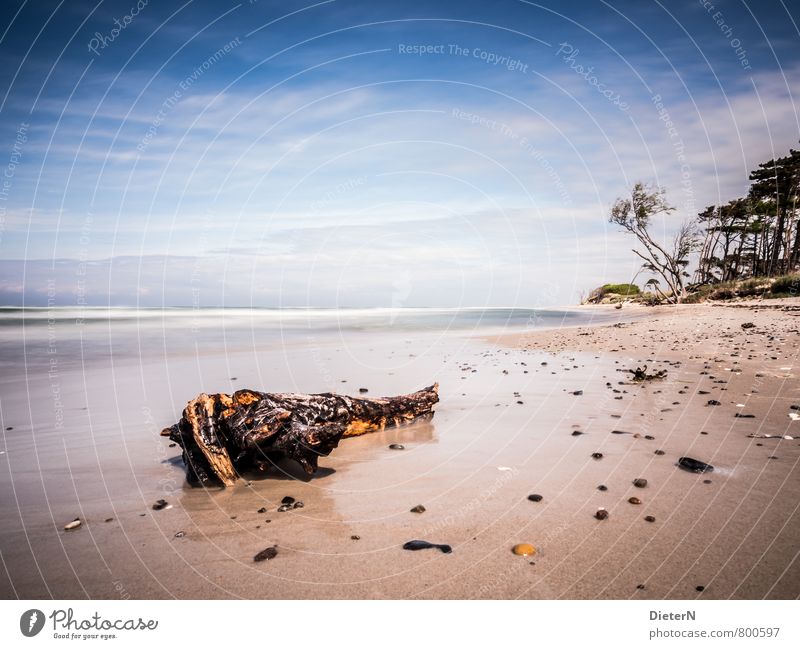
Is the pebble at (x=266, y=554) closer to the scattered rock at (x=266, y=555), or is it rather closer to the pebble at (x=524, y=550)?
the scattered rock at (x=266, y=555)

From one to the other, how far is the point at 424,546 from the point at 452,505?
3.10 ft

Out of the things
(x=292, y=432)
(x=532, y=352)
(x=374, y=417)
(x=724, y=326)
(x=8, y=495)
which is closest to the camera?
(x=8, y=495)

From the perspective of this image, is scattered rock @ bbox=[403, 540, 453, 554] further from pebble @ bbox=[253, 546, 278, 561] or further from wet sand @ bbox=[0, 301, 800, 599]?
pebble @ bbox=[253, 546, 278, 561]

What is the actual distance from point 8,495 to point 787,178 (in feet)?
217

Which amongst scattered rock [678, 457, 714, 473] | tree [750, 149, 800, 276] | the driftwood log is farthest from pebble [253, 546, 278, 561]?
tree [750, 149, 800, 276]

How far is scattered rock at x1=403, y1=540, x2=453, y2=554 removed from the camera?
3967 mm

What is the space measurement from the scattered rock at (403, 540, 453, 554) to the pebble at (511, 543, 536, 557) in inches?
22.8

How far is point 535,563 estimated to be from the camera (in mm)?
3707

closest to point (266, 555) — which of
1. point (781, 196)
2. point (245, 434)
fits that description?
point (245, 434)

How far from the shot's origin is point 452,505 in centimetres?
489

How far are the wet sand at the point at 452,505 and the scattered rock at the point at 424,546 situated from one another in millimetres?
79

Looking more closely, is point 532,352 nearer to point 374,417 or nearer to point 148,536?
point 374,417

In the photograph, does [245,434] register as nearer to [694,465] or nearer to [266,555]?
[266,555]
